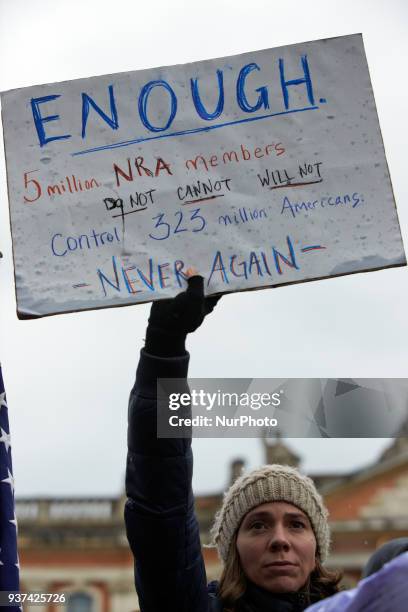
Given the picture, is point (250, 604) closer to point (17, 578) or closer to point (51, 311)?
point (17, 578)

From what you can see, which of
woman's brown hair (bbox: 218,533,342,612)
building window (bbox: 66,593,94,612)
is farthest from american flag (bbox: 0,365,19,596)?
building window (bbox: 66,593,94,612)

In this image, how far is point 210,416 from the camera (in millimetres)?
2742

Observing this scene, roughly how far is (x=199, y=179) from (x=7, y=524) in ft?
3.04

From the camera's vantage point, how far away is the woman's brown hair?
7.76 feet

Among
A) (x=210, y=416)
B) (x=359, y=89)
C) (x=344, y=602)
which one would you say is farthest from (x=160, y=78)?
(x=344, y=602)

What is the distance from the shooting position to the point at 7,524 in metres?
2.67

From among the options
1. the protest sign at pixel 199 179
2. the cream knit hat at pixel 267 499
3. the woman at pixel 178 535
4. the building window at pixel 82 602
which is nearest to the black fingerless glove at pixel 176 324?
the woman at pixel 178 535

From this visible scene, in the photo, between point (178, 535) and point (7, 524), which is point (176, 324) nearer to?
point (178, 535)

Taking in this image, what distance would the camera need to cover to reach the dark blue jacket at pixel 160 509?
228cm

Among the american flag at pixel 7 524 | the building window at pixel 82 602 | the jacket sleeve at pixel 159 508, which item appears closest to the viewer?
the jacket sleeve at pixel 159 508

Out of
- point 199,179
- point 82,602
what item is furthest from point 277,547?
point 82,602

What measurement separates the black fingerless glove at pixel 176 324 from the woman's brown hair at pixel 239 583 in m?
0.49

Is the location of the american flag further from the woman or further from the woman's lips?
the woman's lips

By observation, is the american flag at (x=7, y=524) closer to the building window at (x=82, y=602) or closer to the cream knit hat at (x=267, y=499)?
the cream knit hat at (x=267, y=499)
